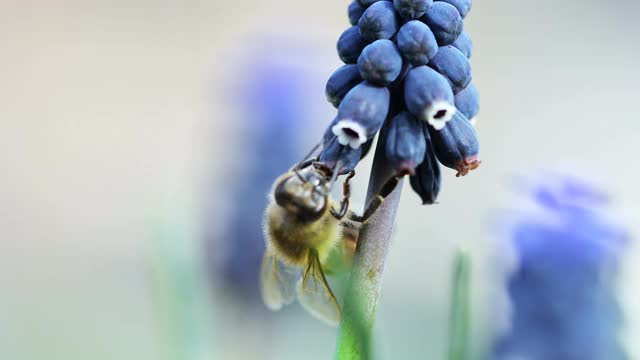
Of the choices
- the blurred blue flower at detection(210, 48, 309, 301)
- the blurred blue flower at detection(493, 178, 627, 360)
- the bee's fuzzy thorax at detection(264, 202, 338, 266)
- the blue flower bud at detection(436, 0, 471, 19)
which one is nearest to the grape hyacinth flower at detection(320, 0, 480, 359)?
the blue flower bud at detection(436, 0, 471, 19)

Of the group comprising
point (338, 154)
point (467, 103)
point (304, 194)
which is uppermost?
point (467, 103)

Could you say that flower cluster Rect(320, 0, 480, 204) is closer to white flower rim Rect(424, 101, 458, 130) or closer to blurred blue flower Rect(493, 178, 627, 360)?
white flower rim Rect(424, 101, 458, 130)

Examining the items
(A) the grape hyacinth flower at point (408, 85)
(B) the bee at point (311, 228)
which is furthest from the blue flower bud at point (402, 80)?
(B) the bee at point (311, 228)

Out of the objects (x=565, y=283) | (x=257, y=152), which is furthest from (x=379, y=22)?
(x=257, y=152)

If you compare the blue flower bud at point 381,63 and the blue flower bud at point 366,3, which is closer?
the blue flower bud at point 381,63

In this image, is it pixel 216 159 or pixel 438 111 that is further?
pixel 216 159

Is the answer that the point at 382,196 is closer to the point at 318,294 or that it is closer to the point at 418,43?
the point at 418,43

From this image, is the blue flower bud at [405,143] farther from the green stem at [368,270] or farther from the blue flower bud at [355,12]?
the blue flower bud at [355,12]
